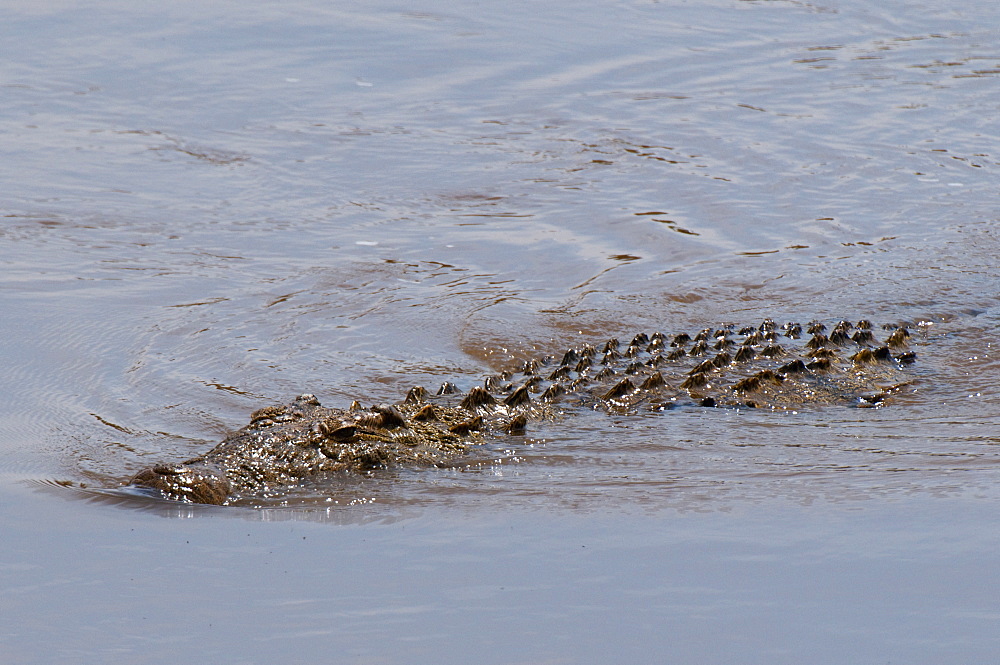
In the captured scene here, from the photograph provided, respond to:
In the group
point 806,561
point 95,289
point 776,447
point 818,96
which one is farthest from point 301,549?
point 818,96

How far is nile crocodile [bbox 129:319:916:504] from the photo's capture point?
197 inches

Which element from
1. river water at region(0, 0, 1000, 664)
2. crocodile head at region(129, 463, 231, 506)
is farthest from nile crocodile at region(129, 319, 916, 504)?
river water at region(0, 0, 1000, 664)

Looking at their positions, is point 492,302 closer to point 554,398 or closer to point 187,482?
point 554,398

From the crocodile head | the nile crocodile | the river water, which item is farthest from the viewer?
the nile crocodile

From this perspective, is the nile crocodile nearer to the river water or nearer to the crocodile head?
the crocodile head

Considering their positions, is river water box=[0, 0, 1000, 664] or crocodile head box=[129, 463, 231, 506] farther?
crocodile head box=[129, 463, 231, 506]

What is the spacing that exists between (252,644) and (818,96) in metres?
12.5

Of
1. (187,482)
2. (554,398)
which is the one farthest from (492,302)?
(187,482)

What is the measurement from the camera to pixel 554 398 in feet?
19.8

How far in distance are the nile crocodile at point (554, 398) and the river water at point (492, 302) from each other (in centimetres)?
15

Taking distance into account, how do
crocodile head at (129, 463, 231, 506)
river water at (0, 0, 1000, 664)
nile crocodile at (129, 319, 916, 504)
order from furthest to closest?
1. nile crocodile at (129, 319, 916, 504)
2. crocodile head at (129, 463, 231, 506)
3. river water at (0, 0, 1000, 664)

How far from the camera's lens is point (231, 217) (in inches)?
384

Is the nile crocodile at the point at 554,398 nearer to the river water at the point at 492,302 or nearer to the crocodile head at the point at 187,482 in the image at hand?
the crocodile head at the point at 187,482

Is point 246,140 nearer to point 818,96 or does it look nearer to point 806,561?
point 818,96
